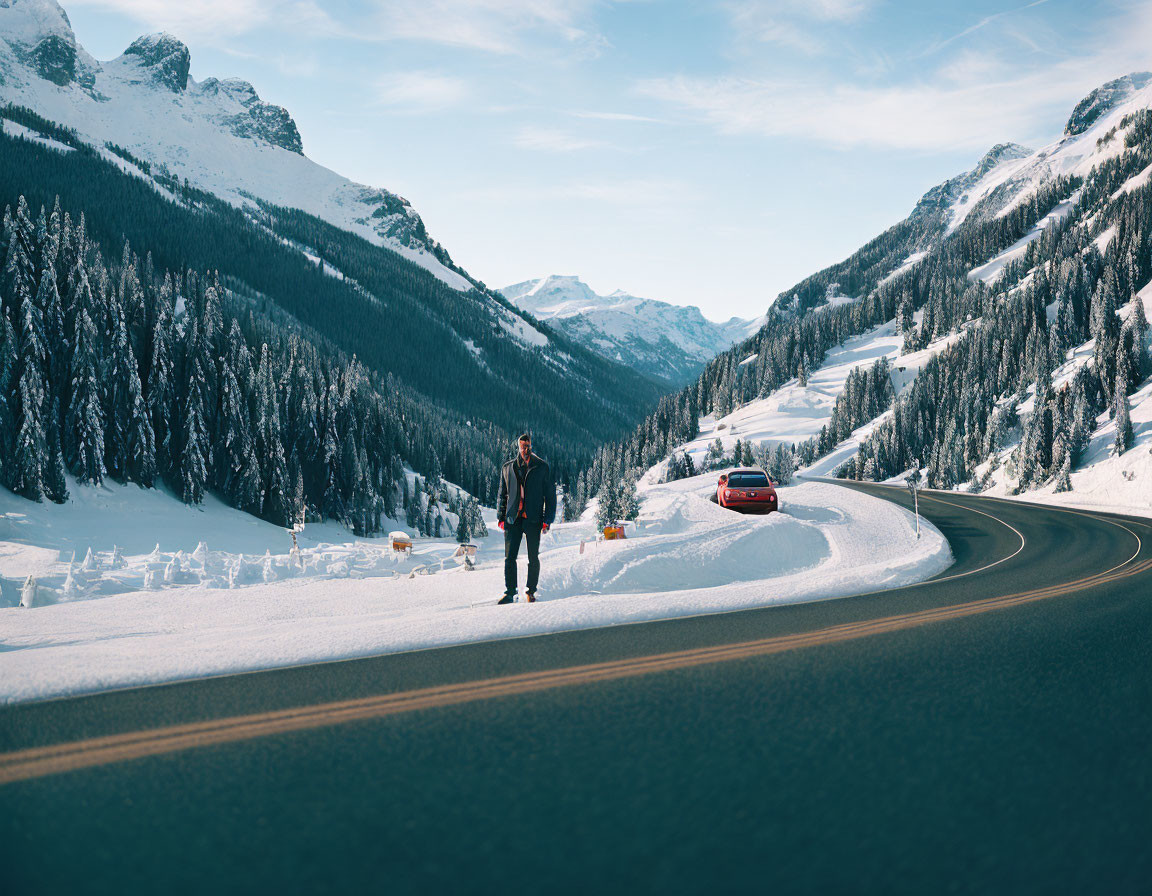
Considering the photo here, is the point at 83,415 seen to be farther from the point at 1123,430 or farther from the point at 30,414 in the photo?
the point at 1123,430

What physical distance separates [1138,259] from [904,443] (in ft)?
128

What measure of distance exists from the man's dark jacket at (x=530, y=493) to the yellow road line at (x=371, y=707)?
3894 millimetres

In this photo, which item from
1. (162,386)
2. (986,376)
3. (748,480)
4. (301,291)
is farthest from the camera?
(301,291)

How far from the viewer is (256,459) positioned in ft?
115

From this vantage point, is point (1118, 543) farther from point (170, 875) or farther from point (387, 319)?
point (387, 319)

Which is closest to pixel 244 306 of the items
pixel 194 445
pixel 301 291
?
pixel 194 445

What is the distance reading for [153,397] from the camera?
31.8 metres

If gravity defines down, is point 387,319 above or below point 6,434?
above

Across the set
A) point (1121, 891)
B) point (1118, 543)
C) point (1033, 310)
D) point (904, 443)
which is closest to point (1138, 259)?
point (1033, 310)

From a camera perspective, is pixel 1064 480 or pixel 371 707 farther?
pixel 1064 480

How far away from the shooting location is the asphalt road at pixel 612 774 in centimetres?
298

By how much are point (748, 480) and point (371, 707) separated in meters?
19.2

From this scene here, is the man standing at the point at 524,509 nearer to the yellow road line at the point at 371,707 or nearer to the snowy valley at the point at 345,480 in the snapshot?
the snowy valley at the point at 345,480

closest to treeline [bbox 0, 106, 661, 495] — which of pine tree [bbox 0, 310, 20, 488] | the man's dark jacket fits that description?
pine tree [bbox 0, 310, 20, 488]
